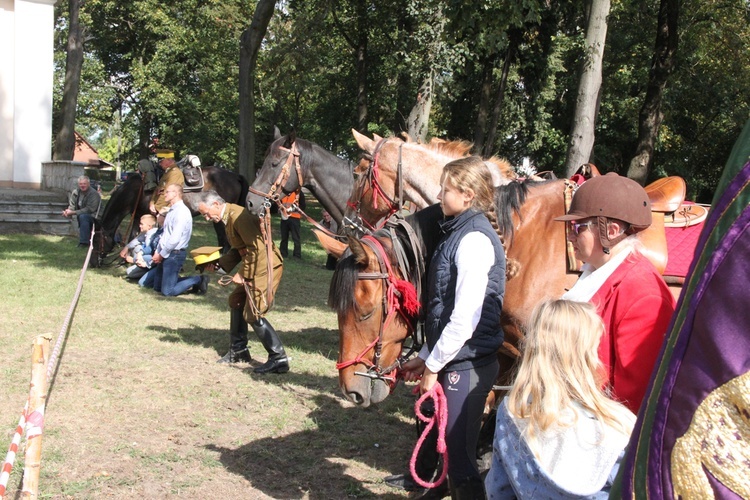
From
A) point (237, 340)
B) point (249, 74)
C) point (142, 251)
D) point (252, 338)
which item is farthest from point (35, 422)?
point (249, 74)

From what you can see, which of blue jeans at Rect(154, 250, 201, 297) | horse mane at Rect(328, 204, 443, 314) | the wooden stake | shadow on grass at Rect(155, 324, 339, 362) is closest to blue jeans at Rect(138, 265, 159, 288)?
blue jeans at Rect(154, 250, 201, 297)

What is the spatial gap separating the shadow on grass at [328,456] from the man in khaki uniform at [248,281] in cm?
126

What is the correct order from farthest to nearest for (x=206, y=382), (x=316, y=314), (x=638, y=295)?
1. (x=316, y=314)
2. (x=206, y=382)
3. (x=638, y=295)

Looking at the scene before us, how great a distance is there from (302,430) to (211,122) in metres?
33.7

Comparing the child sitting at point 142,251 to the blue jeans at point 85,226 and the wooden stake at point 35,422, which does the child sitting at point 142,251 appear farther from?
the wooden stake at point 35,422

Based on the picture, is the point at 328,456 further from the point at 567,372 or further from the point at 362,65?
the point at 362,65

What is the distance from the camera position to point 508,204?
4.21 meters

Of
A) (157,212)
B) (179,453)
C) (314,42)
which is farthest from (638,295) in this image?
(314,42)

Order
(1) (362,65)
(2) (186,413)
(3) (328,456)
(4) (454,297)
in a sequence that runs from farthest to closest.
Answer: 1. (1) (362,65)
2. (2) (186,413)
3. (3) (328,456)
4. (4) (454,297)

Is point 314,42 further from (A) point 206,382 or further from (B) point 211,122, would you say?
Answer: (B) point 211,122

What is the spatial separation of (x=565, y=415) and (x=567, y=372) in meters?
0.14

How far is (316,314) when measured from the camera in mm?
10703

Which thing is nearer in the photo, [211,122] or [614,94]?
[614,94]

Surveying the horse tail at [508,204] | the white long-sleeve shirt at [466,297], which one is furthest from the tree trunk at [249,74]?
the white long-sleeve shirt at [466,297]
